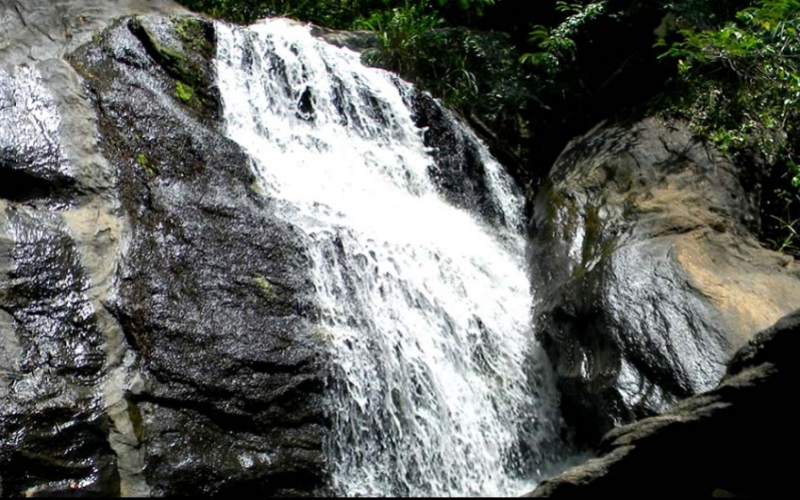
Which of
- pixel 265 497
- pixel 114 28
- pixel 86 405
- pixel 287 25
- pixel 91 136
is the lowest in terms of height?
pixel 265 497

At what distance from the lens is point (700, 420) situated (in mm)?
3262

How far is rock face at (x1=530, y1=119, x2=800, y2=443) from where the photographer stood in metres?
5.86

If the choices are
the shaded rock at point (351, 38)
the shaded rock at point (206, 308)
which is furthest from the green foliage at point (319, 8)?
the shaded rock at point (206, 308)

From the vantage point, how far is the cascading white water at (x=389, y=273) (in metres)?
5.49

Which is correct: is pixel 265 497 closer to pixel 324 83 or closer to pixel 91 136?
pixel 91 136

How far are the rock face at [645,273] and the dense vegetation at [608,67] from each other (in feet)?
2.02

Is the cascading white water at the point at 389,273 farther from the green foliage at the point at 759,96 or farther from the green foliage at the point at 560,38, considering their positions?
the green foliage at the point at 759,96

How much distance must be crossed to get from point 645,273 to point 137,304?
3799 mm

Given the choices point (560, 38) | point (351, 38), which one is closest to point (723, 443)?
point (560, 38)

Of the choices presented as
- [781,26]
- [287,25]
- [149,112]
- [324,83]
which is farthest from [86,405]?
[781,26]

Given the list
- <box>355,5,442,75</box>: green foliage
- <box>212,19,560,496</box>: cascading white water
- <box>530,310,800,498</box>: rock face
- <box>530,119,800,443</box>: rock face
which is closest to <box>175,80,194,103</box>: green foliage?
<box>212,19,560,496</box>: cascading white water

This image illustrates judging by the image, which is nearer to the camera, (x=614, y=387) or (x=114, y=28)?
(x=614, y=387)

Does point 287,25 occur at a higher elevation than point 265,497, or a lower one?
higher

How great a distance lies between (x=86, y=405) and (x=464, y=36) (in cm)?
693
